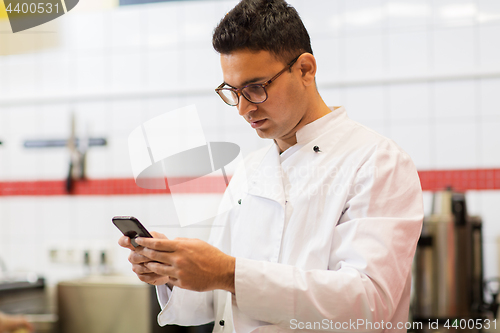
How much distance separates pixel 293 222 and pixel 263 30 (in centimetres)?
44

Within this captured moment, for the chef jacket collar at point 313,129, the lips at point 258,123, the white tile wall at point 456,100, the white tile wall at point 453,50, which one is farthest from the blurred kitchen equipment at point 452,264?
the lips at point 258,123

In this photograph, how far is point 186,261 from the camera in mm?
839

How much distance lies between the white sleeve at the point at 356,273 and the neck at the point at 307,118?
0.25 meters

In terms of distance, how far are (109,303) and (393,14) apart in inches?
86.0

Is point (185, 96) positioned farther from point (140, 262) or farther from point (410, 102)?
point (140, 262)

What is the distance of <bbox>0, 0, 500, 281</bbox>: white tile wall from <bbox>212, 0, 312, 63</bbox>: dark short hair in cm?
100

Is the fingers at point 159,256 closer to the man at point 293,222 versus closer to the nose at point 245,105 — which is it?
the man at point 293,222

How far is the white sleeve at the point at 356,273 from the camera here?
0.88 meters

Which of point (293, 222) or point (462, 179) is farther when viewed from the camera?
point (462, 179)

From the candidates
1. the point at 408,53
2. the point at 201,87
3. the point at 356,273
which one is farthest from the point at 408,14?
the point at 356,273

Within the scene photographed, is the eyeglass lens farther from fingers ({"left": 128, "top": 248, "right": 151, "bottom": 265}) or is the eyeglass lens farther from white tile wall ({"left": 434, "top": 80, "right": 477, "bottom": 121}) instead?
white tile wall ({"left": 434, "top": 80, "right": 477, "bottom": 121})

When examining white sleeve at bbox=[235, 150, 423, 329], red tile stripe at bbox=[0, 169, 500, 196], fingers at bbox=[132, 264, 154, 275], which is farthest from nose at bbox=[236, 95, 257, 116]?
red tile stripe at bbox=[0, 169, 500, 196]

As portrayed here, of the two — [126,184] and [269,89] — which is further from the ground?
[269,89]

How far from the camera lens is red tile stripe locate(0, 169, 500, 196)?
238 cm
